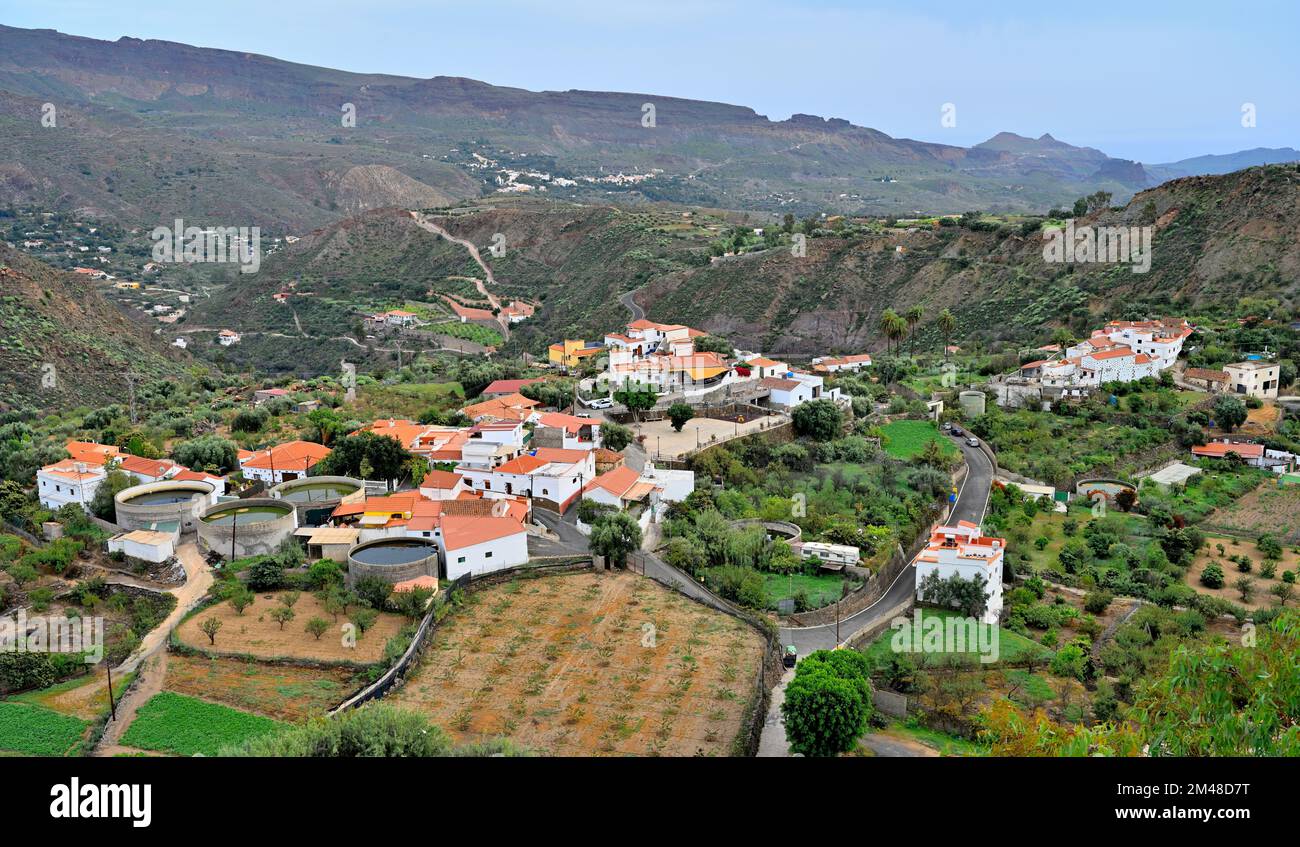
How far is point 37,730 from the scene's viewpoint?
55.8ft

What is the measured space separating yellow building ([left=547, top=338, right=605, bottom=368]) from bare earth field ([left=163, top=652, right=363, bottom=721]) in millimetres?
34376

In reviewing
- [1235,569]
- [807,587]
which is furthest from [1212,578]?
[807,587]

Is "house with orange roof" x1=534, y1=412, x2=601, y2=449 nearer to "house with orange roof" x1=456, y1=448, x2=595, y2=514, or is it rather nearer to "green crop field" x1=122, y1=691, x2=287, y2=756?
"house with orange roof" x1=456, y1=448, x2=595, y2=514

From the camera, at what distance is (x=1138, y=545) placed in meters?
31.5

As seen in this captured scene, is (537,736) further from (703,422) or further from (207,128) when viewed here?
(207,128)

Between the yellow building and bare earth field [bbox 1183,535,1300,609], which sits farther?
the yellow building

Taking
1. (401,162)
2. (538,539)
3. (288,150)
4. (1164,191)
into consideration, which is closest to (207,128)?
(288,150)

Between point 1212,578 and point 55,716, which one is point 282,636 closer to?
point 55,716

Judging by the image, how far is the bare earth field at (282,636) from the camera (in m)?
20.1

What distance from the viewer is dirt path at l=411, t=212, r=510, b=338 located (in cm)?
7731

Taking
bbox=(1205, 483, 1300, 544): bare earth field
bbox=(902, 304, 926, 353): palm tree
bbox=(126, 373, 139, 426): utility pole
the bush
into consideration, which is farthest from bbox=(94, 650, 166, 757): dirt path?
bbox=(902, 304, 926, 353): palm tree

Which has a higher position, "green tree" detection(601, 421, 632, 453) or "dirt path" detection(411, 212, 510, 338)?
"dirt path" detection(411, 212, 510, 338)

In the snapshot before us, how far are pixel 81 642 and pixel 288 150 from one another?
159 m
